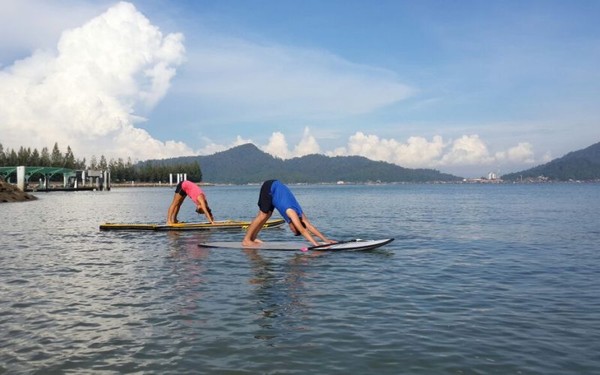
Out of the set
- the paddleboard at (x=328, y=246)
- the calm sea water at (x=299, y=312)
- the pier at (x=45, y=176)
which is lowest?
the calm sea water at (x=299, y=312)

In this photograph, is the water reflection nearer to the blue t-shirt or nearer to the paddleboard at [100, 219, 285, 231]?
the blue t-shirt

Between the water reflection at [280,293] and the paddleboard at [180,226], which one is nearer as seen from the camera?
the water reflection at [280,293]

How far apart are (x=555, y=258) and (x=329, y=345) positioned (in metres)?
15.1

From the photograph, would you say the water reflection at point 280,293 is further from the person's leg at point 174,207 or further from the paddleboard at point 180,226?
the person's leg at point 174,207

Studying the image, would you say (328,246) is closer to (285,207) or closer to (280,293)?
(285,207)

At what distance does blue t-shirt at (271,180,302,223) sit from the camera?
67.0 feet

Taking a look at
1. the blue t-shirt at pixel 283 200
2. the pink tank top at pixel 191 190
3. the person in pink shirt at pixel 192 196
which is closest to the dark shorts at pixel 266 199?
the blue t-shirt at pixel 283 200

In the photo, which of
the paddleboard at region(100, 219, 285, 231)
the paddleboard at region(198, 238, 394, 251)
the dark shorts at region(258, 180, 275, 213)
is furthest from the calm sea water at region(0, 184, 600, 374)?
the paddleboard at region(100, 219, 285, 231)

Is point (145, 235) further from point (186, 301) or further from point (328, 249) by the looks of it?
point (186, 301)

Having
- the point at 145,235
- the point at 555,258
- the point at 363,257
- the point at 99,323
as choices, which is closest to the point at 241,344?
the point at 99,323

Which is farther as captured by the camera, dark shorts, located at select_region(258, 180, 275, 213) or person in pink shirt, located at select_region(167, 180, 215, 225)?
person in pink shirt, located at select_region(167, 180, 215, 225)

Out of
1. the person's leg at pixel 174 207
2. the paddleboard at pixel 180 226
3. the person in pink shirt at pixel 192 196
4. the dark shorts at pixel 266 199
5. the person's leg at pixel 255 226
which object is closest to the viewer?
the dark shorts at pixel 266 199

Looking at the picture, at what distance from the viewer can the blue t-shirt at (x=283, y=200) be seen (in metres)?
20.4

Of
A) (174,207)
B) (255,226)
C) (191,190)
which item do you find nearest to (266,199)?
(255,226)
